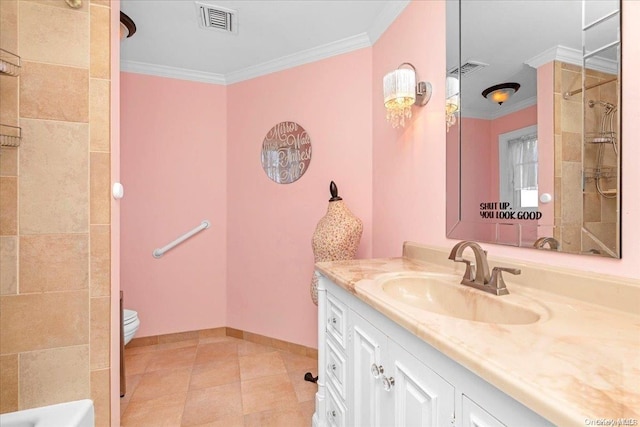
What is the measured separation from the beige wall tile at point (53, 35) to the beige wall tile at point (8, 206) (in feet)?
1.62

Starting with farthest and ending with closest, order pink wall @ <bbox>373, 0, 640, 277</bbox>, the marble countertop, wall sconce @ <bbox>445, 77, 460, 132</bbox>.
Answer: wall sconce @ <bbox>445, 77, 460, 132</bbox>
pink wall @ <bbox>373, 0, 640, 277</bbox>
the marble countertop

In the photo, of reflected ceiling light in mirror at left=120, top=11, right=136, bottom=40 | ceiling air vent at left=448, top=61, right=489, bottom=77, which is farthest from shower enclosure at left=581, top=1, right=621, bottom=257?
reflected ceiling light in mirror at left=120, top=11, right=136, bottom=40

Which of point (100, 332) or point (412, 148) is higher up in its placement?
point (412, 148)

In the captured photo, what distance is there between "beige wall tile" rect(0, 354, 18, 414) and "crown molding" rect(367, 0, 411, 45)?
100 inches

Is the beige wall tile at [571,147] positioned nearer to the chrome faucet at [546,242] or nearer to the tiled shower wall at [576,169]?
the tiled shower wall at [576,169]

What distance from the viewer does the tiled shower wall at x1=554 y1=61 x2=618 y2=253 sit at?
915 mm

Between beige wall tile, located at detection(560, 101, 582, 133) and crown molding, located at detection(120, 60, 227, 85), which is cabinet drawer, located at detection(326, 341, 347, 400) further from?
crown molding, located at detection(120, 60, 227, 85)

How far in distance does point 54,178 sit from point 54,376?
819 mm

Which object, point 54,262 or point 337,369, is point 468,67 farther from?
point 54,262

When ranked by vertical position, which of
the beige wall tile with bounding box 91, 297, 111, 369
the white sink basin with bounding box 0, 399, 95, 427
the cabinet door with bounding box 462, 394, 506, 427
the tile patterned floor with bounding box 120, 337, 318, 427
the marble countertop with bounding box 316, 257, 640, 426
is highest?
the marble countertop with bounding box 316, 257, 640, 426

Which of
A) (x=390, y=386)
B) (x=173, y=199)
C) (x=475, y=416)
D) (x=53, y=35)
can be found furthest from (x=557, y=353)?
(x=173, y=199)

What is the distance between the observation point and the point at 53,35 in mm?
1299

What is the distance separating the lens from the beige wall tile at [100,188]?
137cm

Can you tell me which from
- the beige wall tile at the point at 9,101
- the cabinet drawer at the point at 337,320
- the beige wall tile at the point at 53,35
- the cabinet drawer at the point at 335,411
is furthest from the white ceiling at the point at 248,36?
the cabinet drawer at the point at 335,411
